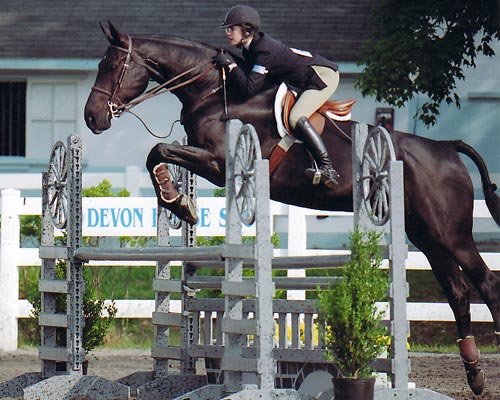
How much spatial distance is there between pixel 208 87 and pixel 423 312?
416 cm

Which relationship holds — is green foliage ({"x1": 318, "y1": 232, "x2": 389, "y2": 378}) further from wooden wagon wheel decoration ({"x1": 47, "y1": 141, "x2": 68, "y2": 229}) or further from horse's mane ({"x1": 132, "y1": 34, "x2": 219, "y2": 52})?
horse's mane ({"x1": 132, "y1": 34, "x2": 219, "y2": 52})

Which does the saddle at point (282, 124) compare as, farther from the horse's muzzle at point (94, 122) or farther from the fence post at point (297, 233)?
the fence post at point (297, 233)

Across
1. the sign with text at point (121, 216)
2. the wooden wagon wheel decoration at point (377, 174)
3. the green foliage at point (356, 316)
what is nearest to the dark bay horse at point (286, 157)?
the wooden wagon wheel decoration at point (377, 174)

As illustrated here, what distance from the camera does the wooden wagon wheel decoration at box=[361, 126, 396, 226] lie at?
6.77 metres

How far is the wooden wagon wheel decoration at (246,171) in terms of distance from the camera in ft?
22.1

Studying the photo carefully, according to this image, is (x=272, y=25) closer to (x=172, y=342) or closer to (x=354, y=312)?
(x=172, y=342)

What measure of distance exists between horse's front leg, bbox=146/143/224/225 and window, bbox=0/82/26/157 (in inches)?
509

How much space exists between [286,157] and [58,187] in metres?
1.43

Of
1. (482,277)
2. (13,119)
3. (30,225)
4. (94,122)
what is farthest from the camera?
(13,119)

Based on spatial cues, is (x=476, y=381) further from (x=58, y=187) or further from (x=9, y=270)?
(x=9, y=270)

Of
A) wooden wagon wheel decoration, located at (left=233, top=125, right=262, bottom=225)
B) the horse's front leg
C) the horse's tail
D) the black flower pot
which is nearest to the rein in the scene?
the horse's front leg

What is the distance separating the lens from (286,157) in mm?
8344

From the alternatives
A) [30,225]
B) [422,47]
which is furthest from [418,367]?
[422,47]

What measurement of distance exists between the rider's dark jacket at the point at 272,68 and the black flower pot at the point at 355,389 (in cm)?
244
